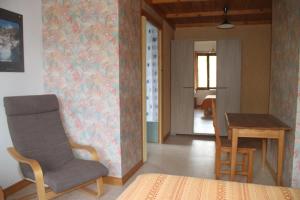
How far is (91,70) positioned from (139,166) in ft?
4.82

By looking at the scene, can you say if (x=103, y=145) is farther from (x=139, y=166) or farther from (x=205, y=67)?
(x=205, y=67)

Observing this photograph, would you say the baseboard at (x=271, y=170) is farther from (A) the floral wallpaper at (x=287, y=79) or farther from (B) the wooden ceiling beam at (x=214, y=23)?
(B) the wooden ceiling beam at (x=214, y=23)

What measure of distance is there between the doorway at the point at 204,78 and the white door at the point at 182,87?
0.21m

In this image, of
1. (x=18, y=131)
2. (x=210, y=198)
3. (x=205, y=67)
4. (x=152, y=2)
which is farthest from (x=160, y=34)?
(x=210, y=198)

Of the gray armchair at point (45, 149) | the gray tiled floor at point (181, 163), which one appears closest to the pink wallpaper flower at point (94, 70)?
the gray armchair at point (45, 149)

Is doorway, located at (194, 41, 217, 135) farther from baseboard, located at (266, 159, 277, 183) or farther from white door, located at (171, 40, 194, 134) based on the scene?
baseboard, located at (266, 159, 277, 183)

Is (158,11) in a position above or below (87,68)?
above

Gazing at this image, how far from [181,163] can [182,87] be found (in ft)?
6.76

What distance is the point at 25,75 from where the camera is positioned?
118 inches

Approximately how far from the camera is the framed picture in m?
2.68

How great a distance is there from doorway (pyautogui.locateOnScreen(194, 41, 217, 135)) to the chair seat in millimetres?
3360

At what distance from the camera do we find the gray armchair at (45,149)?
2.30m

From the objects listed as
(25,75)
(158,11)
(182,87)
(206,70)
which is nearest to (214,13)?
(158,11)

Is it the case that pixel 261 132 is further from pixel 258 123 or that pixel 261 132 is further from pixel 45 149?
pixel 45 149
